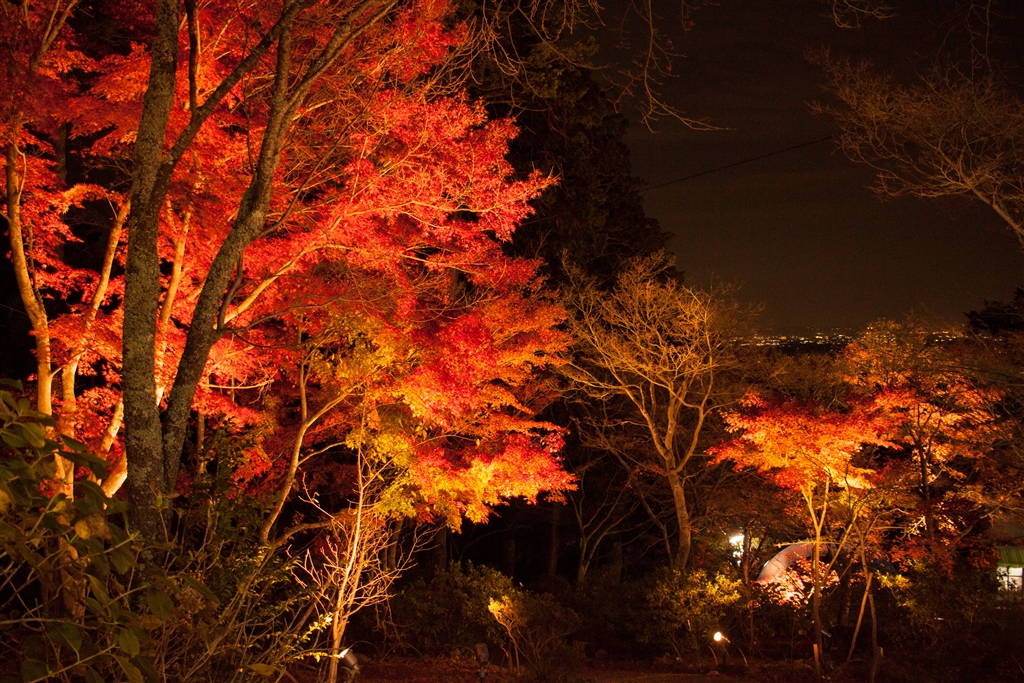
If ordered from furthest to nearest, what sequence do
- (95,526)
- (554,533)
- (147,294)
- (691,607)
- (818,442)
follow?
(554,533) → (691,607) → (818,442) → (147,294) → (95,526)

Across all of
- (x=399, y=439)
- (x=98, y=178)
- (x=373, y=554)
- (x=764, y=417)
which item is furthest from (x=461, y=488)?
(x=98, y=178)

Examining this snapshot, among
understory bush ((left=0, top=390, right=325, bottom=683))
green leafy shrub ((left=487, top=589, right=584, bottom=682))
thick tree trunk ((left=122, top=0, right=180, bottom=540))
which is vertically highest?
thick tree trunk ((left=122, top=0, right=180, bottom=540))

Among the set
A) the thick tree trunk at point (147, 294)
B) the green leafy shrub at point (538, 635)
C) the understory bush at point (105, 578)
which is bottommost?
the green leafy shrub at point (538, 635)

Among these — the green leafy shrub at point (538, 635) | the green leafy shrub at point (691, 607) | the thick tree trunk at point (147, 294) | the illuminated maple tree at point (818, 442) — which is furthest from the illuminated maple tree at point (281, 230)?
the green leafy shrub at point (691, 607)

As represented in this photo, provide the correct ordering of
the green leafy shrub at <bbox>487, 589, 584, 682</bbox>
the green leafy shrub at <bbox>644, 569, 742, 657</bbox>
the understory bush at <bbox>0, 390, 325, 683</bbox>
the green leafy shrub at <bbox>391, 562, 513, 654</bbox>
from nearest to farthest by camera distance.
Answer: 1. the understory bush at <bbox>0, 390, 325, 683</bbox>
2. the green leafy shrub at <bbox>487, 589, 584, 682</bbox>
3. the green leafy shrub at <bbox>391, 562, 513, 654</bbox>
4. the green leafy shrub at <bbox>644, 569, 742, 657</bbox>

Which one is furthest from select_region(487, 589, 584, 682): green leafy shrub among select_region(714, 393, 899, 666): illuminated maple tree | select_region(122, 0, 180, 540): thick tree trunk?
select_region(122, 0, 180, 540): thick tree trunk

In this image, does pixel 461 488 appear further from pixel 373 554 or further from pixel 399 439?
pixel 373 554

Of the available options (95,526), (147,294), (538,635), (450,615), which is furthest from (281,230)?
(95,526)

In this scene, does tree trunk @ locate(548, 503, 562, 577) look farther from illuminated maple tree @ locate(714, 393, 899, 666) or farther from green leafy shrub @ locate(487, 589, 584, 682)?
illuminated maple tree @ locate(714, 393, 899, 666)

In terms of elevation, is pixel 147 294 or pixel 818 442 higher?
pixel 818 442

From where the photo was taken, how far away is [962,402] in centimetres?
1113

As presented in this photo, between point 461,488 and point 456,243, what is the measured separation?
3143mm

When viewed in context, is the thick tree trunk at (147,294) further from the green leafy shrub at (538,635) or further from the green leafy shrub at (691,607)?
the green leafy shrub at (691,607)

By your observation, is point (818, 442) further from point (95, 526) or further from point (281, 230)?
point (95, 526)
